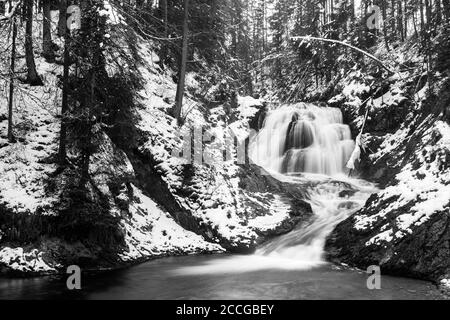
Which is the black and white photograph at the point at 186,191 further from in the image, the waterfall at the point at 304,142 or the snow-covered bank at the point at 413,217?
the waterfall at the point at 304,142

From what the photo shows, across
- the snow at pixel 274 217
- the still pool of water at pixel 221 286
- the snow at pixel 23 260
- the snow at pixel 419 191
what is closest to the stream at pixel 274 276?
the still pool of water at pixel 221 286

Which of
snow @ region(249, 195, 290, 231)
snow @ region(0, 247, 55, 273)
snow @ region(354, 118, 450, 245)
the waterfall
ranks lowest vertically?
snow @ region(0, 247, 55, 273)

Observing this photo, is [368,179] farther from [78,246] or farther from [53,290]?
[53,290]

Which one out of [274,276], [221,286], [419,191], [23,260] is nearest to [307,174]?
[419,191]

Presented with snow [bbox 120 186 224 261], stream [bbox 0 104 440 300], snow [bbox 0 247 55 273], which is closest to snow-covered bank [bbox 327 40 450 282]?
stream [bbox 0 104 440 300]

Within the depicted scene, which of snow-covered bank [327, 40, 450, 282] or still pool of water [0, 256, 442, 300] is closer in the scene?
still pool of water [0, 256, 442, 300]

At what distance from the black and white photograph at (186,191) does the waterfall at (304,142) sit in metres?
2.86

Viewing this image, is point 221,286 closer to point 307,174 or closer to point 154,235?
point 154,235

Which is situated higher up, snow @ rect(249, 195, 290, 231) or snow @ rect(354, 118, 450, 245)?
snow @ rect(354, 118, 450, 245)

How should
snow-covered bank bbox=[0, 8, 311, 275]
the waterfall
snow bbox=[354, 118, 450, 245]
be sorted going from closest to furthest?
snow bbox=[354, 118, 450, 245] → snow-covered bank bbox=[0, 8, 311, 275] → the waterfall

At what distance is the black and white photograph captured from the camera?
7.89 meters

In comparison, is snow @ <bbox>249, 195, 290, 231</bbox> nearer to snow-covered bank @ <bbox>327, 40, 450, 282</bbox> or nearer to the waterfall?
snow-covered bank @ <bbox>327, 40, 450, 282</bbox>

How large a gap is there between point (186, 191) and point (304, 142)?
1024cm

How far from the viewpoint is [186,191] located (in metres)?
15.3
